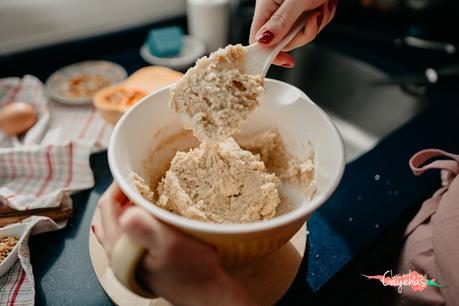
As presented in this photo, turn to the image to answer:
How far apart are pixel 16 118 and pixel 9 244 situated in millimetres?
402

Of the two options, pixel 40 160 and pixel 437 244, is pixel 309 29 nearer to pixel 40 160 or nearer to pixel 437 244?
pixel 437 244

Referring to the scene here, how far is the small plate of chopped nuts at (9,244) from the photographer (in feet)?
2.18

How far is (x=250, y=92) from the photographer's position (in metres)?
0.67

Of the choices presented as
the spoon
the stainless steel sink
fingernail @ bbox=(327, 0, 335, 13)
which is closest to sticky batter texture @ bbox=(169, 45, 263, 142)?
the spoon

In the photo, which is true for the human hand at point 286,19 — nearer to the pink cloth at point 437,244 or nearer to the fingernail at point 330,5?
the fingernail at point 330,5

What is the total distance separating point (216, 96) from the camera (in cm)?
65

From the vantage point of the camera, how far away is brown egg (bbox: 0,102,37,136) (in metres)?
0.96

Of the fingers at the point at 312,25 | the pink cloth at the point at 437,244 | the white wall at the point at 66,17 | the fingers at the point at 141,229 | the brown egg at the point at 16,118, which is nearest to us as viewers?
the fingers at the point at 141,229

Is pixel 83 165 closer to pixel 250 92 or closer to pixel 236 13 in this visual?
pixel 250 92

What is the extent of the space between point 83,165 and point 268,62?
50 centimetres

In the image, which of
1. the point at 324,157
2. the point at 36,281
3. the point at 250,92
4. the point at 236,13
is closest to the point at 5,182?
the point at 36,281

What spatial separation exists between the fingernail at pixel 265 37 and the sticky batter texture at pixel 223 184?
0.21 metres

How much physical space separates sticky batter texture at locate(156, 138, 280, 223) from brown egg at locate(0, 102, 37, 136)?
0.50 m

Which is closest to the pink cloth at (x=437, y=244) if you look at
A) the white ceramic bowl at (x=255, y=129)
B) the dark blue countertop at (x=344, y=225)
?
the dark blue countertop at (x=344, y=225)
